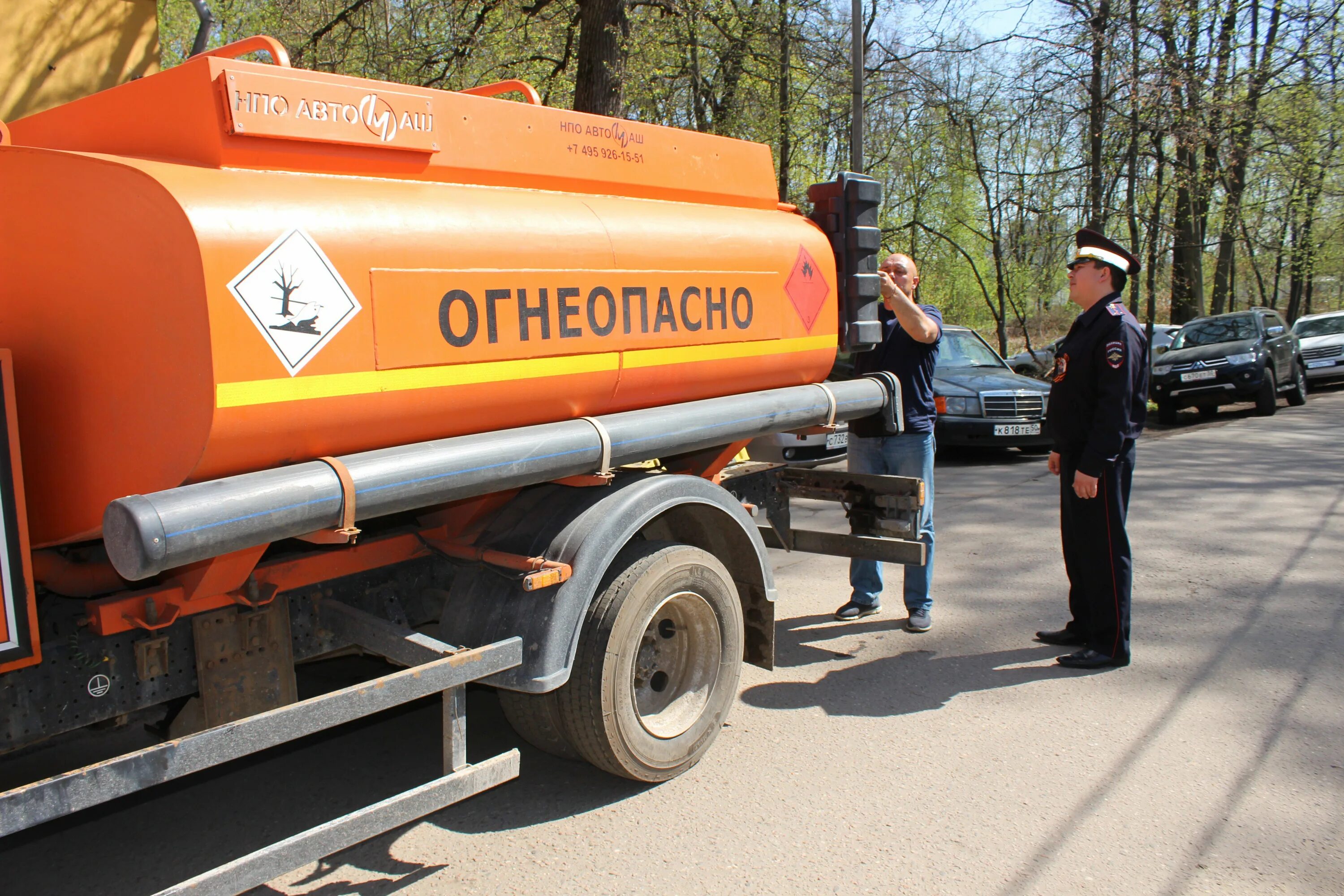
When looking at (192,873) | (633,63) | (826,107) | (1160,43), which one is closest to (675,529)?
(192,873)

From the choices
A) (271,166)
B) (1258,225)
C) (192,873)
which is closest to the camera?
(271,166)

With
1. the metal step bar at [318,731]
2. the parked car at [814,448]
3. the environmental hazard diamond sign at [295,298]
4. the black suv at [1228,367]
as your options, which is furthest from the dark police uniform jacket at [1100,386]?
the black suv at [1228,367]

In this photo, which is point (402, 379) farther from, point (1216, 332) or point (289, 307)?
point (1216, 332)

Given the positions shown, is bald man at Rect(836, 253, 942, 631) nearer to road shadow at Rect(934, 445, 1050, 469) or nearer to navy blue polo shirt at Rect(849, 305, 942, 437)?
navy blue polo shirt at Rect(849, 305, 942, 437)

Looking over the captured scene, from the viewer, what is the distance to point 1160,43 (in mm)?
20891

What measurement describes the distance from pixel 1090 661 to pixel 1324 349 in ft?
64.3

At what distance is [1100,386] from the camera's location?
4867mm

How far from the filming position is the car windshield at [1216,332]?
677 inches

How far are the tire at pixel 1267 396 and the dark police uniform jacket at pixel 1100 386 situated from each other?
12.8 meters

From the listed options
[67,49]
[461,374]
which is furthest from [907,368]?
[67,49]

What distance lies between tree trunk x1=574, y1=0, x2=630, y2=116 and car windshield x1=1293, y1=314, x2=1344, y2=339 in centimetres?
1665

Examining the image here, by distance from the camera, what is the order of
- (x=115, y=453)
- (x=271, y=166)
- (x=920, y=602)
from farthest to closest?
1. (x=920, y=602)
2. (x=271, y=166)
3. (x=115, y=453)

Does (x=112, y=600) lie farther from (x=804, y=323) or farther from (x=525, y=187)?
(x=804, y=323)

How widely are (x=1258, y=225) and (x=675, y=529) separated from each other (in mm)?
31822
